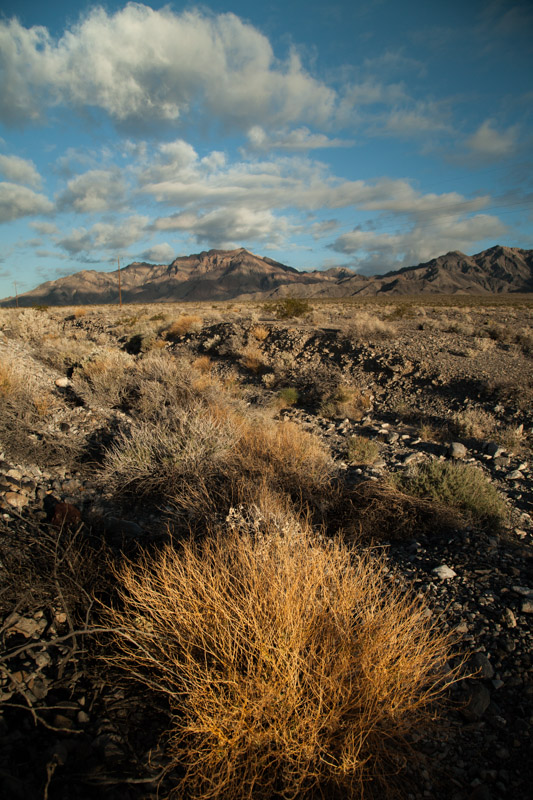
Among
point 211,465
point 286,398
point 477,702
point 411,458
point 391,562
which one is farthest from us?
point 286,398

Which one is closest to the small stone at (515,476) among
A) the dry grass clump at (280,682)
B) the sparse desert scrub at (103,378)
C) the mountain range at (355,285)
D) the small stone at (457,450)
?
the small stone at (457,450)

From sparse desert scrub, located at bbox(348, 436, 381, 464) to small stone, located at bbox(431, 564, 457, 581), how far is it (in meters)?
2.60

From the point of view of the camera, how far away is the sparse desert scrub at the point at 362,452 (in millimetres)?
5781

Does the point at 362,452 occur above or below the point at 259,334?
A: below

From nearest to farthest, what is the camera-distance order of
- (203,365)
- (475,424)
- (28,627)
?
(28,627), (475,424), (203,365)

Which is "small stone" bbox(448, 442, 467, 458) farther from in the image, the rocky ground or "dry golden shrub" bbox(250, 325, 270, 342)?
"dry golden shrub" bbox(250, 325, 270, 342)

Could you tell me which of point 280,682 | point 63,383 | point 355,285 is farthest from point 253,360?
point 355,285

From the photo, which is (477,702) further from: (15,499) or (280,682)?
(15,499)

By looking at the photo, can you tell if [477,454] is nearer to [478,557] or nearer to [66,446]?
[478,557]

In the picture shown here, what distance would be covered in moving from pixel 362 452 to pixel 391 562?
2657 millimetres

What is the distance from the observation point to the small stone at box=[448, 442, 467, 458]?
604cm

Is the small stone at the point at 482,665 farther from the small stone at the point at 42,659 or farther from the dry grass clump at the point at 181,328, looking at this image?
the dry grass clump at the point at 181,328

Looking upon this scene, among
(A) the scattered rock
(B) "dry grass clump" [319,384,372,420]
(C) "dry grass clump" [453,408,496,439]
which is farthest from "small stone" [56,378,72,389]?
(C) "dry grass clump" [453,408,496,439]

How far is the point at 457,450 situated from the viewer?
6086 millimetres
